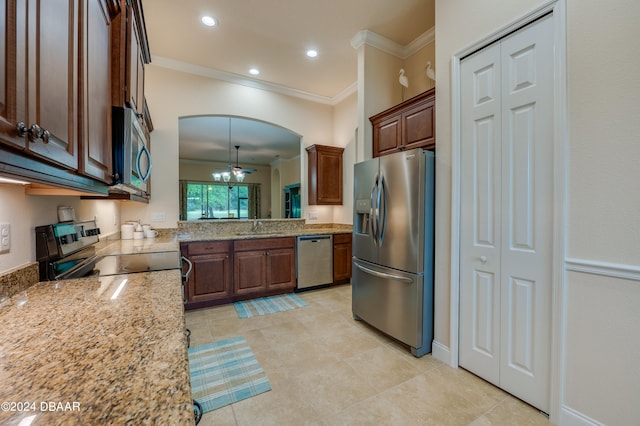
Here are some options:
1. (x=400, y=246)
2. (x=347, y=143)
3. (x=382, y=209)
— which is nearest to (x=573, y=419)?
(x=400, y=246)

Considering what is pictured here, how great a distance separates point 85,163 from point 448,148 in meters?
2.21

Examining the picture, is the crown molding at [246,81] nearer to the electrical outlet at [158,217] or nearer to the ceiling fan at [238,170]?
the ceiling fan at [238,170]

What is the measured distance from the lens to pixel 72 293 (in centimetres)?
117

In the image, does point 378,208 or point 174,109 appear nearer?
point 378,208

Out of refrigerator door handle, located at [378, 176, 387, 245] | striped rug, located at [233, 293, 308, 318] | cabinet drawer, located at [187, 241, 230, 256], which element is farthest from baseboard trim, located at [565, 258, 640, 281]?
cabinet drawer, located at [187, 241, 230, 256]

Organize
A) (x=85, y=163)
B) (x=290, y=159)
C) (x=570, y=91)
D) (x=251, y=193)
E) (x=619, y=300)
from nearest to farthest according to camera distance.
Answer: (x=85, y=163) → (x=619, y=300) → (x=570, y=91) → (x=251, y=193) → (x=290, y=159)

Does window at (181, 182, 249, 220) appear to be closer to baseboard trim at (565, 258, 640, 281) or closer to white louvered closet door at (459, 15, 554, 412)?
white louvered closet door at (459, 15, 554, 412)

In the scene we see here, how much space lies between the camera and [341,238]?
13.4 feet

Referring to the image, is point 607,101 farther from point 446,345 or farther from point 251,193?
point 251,193

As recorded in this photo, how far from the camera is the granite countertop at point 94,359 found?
19.6 inches

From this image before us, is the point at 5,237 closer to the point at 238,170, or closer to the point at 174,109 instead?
the point at 174,109

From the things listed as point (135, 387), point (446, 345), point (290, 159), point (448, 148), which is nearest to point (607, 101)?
point (448, 148)

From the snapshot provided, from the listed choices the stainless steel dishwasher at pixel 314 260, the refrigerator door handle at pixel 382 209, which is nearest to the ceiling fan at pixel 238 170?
the stainless steel dishwasher at pixel 314 260

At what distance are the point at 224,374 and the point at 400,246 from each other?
5.54 feet
